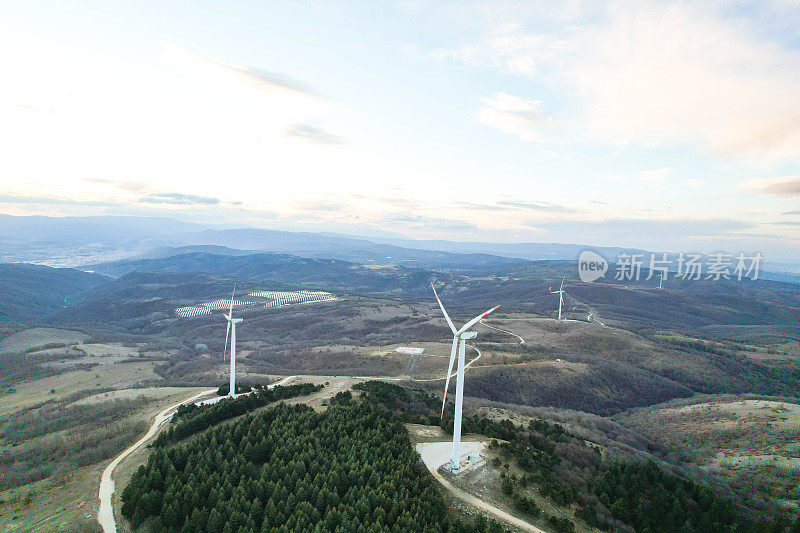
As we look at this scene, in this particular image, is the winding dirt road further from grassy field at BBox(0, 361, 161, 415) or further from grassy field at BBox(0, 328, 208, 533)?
grassy field at BBox(0, 361, 161, 415)

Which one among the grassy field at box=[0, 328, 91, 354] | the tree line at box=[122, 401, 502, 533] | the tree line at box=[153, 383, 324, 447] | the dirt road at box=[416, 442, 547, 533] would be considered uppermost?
the tree line at box=[122, 401, 502, 533]

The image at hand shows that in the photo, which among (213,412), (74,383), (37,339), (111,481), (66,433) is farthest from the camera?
(37,339)

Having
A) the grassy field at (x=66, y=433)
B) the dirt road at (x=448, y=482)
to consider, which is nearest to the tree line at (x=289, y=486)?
the dirt road at (x=448, y=482)

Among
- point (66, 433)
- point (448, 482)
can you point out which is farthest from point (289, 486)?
point (66, 433)

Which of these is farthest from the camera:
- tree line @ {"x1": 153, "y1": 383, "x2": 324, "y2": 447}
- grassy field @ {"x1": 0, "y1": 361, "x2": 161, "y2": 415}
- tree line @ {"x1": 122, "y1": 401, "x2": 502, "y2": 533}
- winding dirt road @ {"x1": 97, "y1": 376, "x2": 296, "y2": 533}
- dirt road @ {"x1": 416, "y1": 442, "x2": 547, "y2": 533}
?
grassy field @ {"x1": 0, "y1": 361, "x2": 161, "y2": 415}

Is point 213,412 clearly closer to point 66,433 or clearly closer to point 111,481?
point 111,481

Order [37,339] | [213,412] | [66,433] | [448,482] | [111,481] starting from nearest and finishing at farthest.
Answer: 1. [111,481]
2. [448,482]
3. [213,412]
4. [66,433]
5. [37,339]

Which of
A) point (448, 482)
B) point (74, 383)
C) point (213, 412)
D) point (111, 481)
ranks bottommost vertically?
point (74, 383)

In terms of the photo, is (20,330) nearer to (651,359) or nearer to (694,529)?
(694,529)

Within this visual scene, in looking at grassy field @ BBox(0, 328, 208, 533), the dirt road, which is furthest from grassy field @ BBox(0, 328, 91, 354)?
the dirt road

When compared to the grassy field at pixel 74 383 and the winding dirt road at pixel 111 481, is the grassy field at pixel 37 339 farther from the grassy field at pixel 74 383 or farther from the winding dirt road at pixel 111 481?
the winding dirt road at pixel 111 481

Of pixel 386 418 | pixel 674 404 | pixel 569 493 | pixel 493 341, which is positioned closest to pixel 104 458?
pixel 386 418

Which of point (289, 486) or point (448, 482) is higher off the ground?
point (289, 486)
